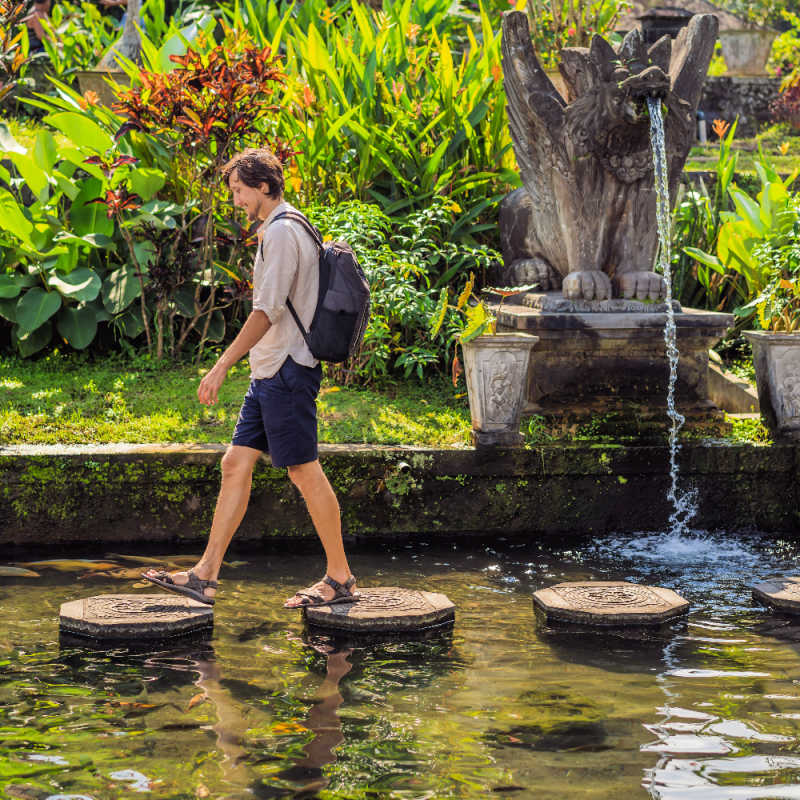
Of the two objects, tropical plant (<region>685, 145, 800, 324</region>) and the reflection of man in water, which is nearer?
tropical plant (<region>685, 145, 800, 324</region>)

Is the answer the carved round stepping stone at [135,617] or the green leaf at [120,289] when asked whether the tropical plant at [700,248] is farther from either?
the carved round stepping stone at [135,617]

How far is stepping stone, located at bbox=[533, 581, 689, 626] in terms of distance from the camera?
13.7 ft

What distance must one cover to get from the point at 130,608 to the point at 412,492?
174 cm

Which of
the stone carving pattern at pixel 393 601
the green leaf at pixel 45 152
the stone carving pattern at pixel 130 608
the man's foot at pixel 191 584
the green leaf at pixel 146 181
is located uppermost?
the green leaf at pixel 45 152

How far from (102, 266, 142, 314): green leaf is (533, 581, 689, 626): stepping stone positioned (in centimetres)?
381

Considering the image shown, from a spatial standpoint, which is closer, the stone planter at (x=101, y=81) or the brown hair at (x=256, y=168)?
the brown hair at (x=256, y=168)

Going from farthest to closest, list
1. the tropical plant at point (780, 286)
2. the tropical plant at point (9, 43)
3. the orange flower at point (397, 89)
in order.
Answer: the orange flower at point (397, 89)
the tropical plant at point (9, 43)
the tropical plant at point (780, 286)

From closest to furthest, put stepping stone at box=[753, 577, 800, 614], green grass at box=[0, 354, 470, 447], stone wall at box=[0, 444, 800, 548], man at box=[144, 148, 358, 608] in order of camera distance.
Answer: man at box=[144, 148, 358, 608]
stepping stone at box=[753, 577, 800, 614]
stone wall at box=[0, 444, 800, 548]
green grass at box=[0, 354, 470, 447]

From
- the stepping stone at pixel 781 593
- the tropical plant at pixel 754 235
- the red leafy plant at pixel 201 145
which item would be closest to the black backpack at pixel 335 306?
the stepping stone at pixel 781 593

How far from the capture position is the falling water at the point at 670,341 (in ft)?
18.7

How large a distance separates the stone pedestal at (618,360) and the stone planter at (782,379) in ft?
0.92

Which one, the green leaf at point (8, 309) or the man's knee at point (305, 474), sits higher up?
the green leaf at point (8, 309)

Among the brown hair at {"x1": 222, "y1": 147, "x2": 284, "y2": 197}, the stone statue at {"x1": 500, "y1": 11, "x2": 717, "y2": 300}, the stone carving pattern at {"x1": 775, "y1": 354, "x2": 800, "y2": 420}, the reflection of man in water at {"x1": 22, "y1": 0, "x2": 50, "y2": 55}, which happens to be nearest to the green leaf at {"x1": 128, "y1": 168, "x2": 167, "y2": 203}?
the stone statue at {"x1": 500, "y1": 11, "x2": 717, "y2": 300}

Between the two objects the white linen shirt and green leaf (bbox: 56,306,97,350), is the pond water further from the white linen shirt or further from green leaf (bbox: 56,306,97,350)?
green leaf (bbox: 56,306,97,350)
